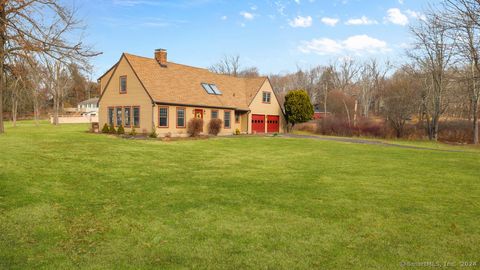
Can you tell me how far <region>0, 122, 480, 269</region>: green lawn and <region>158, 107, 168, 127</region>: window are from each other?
1423cm

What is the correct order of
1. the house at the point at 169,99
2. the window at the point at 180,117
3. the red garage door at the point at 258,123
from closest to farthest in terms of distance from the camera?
the house at the point at 169,99 < the window at the point at 180,117 < the red garage door at the point at 258,123

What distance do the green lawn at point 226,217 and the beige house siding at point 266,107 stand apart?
23.4m

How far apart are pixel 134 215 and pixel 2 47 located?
13449mm

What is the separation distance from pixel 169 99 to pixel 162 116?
1464mm

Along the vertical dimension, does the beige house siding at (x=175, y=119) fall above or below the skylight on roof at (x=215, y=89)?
below

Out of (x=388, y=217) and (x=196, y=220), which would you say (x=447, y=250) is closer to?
(x=388, y=217)

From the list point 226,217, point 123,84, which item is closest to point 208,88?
point 123,84

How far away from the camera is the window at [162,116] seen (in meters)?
25.8

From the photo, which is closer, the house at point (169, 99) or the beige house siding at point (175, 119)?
the beige house siding at point (175, 119)

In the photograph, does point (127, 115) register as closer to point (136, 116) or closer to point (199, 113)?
point (136, 116)

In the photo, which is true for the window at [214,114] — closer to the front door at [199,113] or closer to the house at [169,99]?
the house at [169,99]

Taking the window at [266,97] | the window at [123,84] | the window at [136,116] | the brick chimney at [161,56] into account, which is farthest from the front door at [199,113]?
the window at [266,97]

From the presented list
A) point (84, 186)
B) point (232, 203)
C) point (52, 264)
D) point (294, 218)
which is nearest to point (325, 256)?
point (294, 218)

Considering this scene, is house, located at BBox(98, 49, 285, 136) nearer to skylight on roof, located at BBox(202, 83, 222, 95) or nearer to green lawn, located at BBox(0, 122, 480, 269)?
skylight on roof, located at BBox(202, 83, 222, 95)
